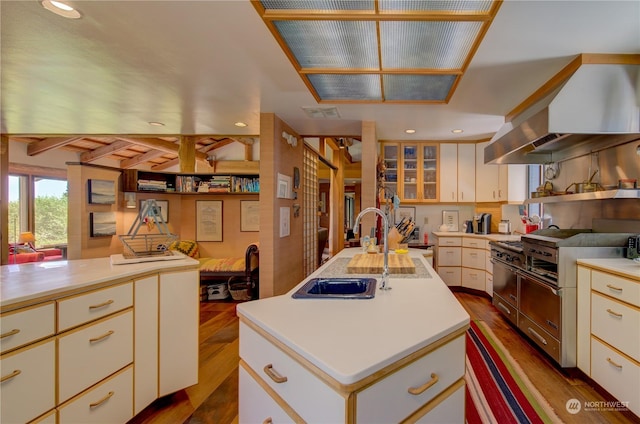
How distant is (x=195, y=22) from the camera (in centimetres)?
173

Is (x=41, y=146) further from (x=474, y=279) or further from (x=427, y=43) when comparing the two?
(x=474, y=279)

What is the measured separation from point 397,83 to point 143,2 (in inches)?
74.5

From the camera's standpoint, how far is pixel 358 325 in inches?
39.4

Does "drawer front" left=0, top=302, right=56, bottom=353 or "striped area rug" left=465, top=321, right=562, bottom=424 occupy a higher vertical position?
"drawer front" left=0, top=302, right=56, bottom=353

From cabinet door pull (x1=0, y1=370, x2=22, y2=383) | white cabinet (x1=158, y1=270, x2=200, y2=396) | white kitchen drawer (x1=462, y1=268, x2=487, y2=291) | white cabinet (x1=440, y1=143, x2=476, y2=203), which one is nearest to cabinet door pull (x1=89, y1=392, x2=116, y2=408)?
white cabinet (x1=158, y1=270, x2=200, y2=396)

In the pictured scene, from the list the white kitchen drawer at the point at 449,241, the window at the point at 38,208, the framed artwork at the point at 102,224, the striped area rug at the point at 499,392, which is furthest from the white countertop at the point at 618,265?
the window at the point at 38,208

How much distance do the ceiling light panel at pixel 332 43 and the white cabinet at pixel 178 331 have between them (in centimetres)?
168

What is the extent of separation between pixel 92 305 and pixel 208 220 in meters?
3.38

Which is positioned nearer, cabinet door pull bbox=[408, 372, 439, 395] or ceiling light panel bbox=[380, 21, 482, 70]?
cabinet door pull bbox=[408, 372, 439, 395]

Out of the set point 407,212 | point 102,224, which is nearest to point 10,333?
point 102,224

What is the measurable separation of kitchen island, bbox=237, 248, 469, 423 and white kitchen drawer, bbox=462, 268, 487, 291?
3.40m

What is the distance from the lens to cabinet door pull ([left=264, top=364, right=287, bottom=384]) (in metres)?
0.90

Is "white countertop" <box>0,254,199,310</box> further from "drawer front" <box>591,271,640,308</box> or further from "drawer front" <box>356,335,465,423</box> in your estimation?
"drawer front" <box>591,271,640,308</box>

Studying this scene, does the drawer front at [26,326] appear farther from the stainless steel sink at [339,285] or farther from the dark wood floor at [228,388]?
the stainless steel sink at [339,285]
